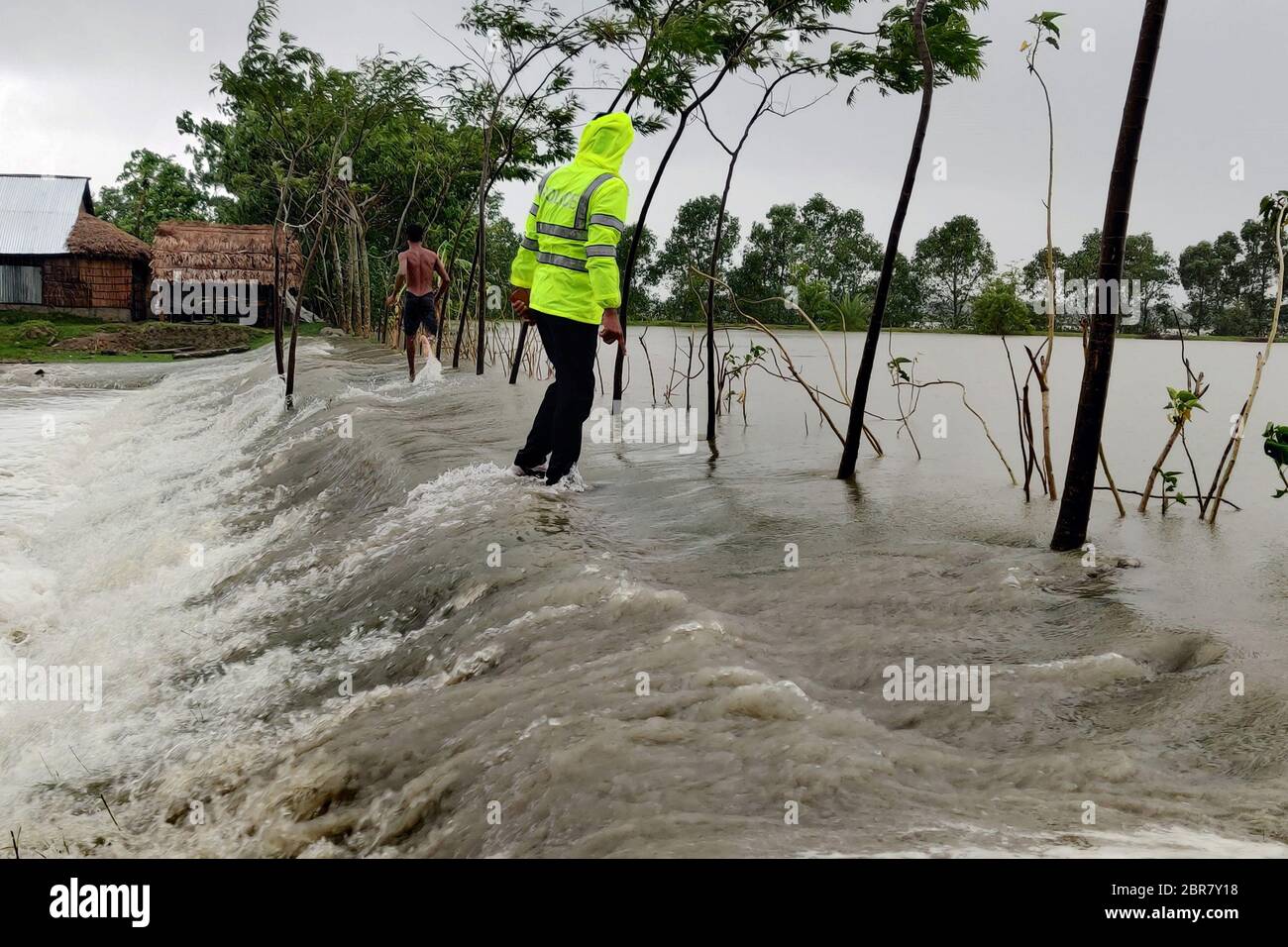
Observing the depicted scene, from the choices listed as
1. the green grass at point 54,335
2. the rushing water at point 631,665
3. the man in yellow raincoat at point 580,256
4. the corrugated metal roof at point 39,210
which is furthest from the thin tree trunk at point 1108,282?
the corrugated metal roof at point 39,210

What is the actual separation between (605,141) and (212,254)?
2915 centimetres

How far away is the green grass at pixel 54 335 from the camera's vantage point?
24.1m

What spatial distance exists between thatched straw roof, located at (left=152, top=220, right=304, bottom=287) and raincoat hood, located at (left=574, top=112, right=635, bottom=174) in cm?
2764

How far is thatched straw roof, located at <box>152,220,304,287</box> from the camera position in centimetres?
3194

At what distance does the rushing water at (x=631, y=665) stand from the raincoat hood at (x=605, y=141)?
2.27m

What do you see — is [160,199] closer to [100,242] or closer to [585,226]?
[100,242]

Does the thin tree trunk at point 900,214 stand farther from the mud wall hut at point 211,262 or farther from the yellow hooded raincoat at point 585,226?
the mud wall hut at point 211,262

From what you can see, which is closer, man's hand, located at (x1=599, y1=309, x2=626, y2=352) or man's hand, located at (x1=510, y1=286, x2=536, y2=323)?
man's hand, located at (x1=599, y1=309, x2=626, y2=352)

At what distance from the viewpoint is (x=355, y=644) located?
5.11m

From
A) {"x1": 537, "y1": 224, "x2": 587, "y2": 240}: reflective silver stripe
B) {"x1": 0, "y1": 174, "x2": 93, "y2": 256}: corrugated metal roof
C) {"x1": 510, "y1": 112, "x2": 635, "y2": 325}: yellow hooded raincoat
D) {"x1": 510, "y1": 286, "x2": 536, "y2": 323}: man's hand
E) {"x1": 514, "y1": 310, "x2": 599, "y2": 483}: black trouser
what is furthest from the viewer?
{"x1": 0, "y1": 174, "x2": 93, "y2": 256}: corrugated metal roof

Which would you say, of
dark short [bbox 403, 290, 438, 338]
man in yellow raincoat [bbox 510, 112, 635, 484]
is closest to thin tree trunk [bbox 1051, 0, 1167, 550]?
man in yellow raincoat [bbox 510, 112, 635, 484]

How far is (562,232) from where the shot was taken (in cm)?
652

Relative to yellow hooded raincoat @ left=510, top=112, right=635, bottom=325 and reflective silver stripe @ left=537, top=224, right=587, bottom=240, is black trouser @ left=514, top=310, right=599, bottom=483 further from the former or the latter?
reflective silver stripe @ left=537, top=224, right=587, bottom=240

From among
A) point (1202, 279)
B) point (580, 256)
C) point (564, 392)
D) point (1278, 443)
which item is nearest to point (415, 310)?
point (564, 392)
